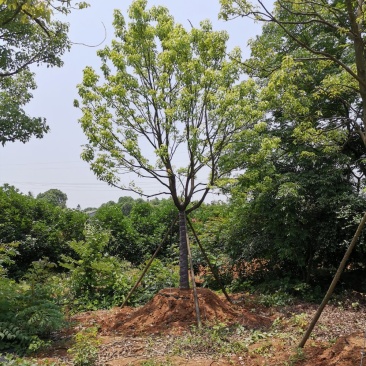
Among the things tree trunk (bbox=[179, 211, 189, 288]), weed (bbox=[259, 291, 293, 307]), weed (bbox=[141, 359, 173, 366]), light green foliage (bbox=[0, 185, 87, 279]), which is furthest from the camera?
light green foliage (bbox=[0, 185, 87, 279])

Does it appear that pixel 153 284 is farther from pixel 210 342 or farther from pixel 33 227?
pixel 33 227

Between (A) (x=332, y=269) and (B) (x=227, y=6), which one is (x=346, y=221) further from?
(B) (x=227, y=6)

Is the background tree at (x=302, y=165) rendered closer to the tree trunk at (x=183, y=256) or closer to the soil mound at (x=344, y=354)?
the tree trunk at (x=183, y=256)

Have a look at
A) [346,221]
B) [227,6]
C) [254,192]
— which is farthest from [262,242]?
[227,6]

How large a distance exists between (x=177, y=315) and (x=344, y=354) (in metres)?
2.62

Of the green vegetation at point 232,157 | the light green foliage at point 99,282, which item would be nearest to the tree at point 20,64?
the green vegetation at point 232,157

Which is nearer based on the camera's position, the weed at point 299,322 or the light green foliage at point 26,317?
the light green foliage at point 26,317

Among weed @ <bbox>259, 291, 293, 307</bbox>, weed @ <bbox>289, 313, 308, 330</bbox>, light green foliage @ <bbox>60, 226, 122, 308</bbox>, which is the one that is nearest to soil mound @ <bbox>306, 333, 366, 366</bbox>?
weed @ <bbox>289, 313, 308, 330</bbox>

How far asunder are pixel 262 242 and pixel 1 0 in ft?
19.6

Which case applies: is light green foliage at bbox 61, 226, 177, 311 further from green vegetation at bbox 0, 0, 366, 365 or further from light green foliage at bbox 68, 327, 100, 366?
light green foliage at bbox 68, 327, 100, 366

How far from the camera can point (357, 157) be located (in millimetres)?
7742

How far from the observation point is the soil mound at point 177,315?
17.5 feet

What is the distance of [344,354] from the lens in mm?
3480

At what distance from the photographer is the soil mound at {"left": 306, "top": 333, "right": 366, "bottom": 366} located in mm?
3383
